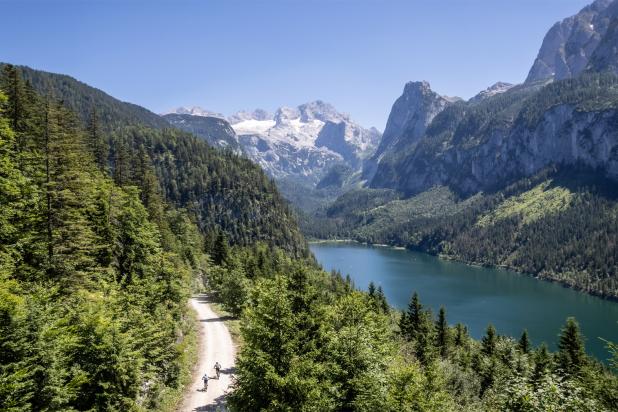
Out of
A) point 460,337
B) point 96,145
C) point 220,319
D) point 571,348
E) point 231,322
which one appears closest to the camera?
point 231,322

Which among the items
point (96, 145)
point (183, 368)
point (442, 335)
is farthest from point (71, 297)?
point (442, 335)

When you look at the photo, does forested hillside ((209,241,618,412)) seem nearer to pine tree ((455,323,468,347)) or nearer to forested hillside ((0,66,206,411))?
forested hillside ((0,66,206,411))

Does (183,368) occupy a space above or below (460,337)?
above

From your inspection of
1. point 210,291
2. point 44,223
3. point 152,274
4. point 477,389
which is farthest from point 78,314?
point 210,291

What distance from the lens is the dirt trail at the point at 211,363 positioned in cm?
3549

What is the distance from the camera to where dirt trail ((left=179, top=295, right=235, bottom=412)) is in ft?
116

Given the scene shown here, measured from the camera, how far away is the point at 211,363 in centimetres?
4519

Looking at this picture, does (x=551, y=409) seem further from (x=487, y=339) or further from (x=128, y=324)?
(x=487, y=339)

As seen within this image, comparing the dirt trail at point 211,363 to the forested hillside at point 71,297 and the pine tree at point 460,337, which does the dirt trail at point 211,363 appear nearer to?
the forested hillside at point 71,297

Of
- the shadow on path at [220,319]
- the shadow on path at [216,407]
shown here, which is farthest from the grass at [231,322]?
the shadow on path at [216,407]

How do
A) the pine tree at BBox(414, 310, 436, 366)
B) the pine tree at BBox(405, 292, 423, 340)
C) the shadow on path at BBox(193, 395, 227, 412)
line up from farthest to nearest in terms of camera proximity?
the pine tree at BBox(405, 292, 423, 340), the pine tree at BBox(414, 310, 436, 366), the shadow on path at BBox(193, 395, 227, 412)

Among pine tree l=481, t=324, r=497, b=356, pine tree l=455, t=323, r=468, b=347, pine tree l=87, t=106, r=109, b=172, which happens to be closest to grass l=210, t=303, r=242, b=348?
pine tree l=87, t=106, r=109, b=172

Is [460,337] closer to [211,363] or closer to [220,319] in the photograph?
[220,319]

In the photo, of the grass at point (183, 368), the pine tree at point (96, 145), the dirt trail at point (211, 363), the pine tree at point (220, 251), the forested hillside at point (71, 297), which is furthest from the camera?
the pine tree at point (220, 251)
